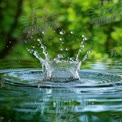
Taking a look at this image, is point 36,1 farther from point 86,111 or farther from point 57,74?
point 86,111

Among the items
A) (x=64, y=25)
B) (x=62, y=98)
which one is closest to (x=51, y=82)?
(x=62, y=98)

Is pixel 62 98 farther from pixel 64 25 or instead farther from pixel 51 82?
pixel 64 25

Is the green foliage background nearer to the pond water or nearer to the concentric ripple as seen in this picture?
the concentric ripple

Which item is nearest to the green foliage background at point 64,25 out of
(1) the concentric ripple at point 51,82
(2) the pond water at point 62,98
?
(1) the concentric ripple at point 51,82

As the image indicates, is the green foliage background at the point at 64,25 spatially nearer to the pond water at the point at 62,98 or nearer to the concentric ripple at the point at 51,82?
the concentric ripple at the point at 51,82

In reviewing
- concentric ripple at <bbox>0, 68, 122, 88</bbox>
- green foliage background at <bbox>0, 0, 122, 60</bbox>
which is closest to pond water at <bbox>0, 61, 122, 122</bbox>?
concentric ripple at <bbox>0, 68, 122, 88</bbox>

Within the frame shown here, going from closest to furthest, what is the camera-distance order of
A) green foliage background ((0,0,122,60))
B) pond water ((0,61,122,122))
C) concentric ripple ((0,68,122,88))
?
pond water ((0,61,122,122)), concentric ripple ((0,68,122,88)), green foliage background ((0,0,122,60))
